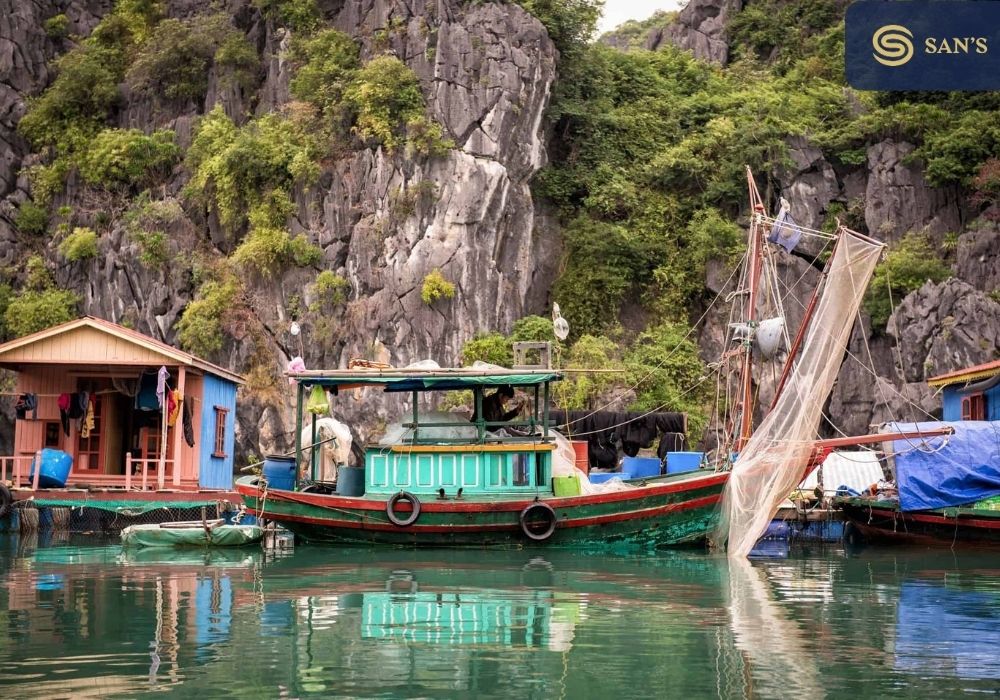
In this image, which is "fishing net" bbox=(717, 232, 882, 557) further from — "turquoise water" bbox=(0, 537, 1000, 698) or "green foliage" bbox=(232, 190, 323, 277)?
"green foliage" bbox=(232, 190, 323, 277)

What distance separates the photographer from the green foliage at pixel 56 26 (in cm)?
4188

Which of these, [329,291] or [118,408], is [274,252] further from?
[118,408]

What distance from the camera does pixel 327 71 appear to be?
36.1 metres

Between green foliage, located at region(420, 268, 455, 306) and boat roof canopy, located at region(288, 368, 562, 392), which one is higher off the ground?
green foliage, located at region(420, 268, 455, 306)

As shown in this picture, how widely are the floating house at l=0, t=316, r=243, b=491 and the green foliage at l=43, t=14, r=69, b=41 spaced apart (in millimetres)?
20606

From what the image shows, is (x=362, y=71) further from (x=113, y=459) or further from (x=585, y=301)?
(x=113, y=459)

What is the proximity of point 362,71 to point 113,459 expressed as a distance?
1458 centimetres

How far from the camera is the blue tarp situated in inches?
859

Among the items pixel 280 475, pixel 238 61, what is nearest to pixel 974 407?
pixel 280 475

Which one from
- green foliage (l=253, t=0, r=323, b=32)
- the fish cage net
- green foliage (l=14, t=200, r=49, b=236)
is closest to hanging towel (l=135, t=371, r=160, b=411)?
the fish cage net

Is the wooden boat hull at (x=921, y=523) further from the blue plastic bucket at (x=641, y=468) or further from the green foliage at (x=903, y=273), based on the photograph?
the green foliage at (x=903, y=273)

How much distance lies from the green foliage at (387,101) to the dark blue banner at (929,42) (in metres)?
12.8

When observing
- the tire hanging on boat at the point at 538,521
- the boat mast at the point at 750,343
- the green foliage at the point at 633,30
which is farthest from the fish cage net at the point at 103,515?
the green foliage at the point at 633,30


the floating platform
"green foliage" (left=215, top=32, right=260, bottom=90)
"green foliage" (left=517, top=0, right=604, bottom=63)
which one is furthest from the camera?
"green foliage" (left=215, top=32, right=260, bottom=90)
